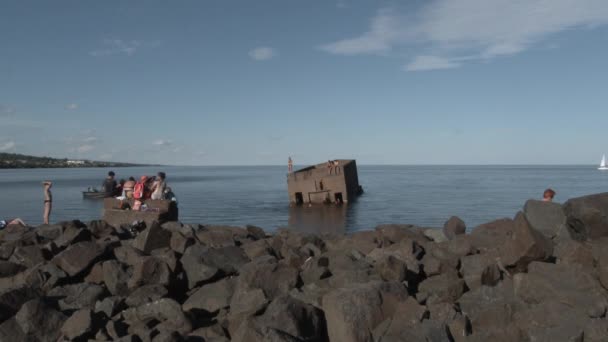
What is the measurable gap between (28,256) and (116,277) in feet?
7.51

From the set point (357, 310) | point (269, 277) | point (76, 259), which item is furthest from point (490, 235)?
point (76, 259)

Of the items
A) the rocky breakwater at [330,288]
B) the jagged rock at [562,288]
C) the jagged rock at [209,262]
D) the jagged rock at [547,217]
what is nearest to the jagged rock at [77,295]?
the rocky breakwater at [330,288]

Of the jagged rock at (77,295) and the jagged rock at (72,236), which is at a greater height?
the jagged rock at (72,236)

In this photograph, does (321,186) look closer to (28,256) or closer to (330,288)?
(28,256)

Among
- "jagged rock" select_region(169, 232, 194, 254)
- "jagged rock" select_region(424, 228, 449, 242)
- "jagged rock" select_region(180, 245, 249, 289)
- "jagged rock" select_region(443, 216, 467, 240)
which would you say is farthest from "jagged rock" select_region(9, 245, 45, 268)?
"jagged rock" select_region(443, 216, 467, 240)

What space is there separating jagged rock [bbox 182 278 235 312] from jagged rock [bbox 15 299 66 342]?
1.38m

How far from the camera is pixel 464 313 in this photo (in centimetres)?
582

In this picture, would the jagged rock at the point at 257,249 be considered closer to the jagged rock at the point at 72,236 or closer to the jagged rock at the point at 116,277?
the jagged rock at the point at 116,277

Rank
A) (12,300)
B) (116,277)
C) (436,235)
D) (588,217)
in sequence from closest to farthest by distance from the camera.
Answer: (12,300) → (116,277) → (588,217) → (436,235)

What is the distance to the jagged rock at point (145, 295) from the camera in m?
6.43

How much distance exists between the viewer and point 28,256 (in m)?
8.52

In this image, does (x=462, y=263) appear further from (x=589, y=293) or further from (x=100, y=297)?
(x=100, y=297)

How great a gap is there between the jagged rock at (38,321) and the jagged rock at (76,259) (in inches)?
68.9

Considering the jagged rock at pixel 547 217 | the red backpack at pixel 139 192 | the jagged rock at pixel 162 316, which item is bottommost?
the jagged rock at pixel 162 316
